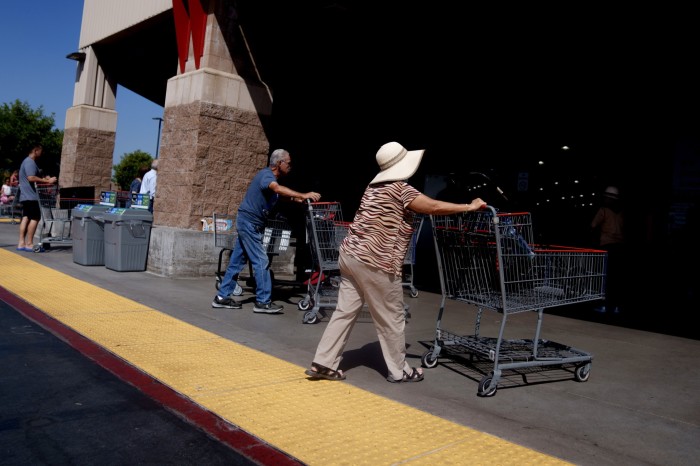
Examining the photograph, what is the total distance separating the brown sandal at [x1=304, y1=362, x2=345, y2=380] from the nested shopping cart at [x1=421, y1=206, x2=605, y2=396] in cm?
97

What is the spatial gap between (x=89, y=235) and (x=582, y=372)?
28.4 feet

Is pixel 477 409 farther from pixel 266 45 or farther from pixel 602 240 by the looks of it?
pixel 266 45

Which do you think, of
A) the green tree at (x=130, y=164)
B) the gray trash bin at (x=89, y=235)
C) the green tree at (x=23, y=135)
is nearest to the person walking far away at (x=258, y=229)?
the gray trash bin at (x=89, y=235)

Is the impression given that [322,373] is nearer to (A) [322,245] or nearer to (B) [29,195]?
(A) [322,245]

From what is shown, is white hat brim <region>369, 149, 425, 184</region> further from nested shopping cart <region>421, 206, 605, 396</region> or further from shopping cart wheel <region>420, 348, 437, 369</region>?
shopping cart wheel <region>420, 348, 437, 369</region>

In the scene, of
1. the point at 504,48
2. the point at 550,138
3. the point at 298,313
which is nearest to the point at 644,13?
the point at 504,48

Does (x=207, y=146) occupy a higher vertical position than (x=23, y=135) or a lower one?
lower

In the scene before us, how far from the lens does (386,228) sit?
15.5 feet

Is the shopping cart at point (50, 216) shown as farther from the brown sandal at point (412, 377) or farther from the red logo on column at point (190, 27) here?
the brown sandal at point (412, 377)

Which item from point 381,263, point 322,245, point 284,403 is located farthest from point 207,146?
point 284,403

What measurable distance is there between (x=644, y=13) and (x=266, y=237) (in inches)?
281

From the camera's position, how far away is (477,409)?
4.36m

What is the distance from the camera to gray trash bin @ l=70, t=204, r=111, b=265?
10562mm

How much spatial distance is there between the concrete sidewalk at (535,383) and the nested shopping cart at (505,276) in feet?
0.75
